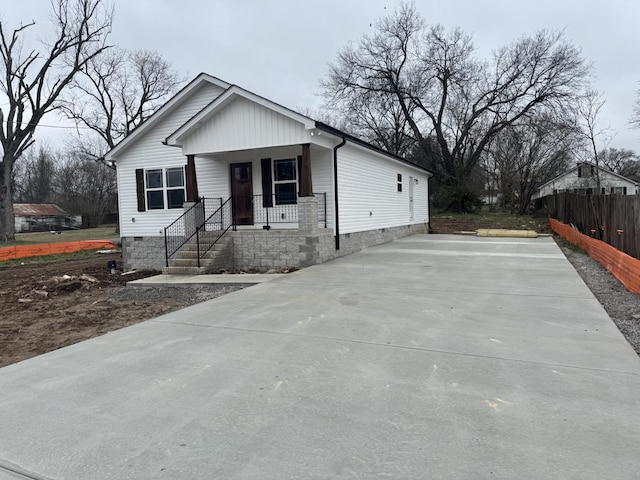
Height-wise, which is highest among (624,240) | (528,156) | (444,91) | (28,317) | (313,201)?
(444,91)

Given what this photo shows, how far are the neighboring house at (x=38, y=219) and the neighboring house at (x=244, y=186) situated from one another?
4445cm

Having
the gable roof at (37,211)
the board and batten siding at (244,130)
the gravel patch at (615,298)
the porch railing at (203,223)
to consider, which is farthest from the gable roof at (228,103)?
the gable roof at (37,211)

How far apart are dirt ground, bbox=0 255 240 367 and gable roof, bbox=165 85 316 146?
4194mm

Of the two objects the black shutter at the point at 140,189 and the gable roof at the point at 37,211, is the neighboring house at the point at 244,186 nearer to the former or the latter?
the black shutter at the point at 140,189

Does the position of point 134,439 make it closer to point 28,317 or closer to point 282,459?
point 282,459

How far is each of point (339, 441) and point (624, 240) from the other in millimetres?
9225

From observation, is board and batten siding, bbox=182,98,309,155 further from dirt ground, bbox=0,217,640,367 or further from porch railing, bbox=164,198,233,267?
dirt ground, bbox=0,217,640,367

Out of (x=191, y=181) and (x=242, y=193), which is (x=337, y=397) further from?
(x=242, y=193)

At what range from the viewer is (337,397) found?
10.3 ft

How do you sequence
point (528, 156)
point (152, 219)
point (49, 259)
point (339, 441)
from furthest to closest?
1. point (528, 156)
2. point (49, 259)
3. point (152, 219)
4. point (339, 441)

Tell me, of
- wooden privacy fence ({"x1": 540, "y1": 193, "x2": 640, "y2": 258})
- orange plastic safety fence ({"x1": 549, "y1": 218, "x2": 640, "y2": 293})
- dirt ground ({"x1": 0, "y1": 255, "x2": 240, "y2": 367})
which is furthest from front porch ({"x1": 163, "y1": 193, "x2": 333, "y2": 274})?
wooden privacy fence ({"x1": 540, "y1": 193, "x2": 640, "y2": 258})

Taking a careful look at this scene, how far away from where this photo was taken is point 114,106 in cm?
3550

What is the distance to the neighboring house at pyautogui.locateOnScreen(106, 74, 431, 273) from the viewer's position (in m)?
10.5

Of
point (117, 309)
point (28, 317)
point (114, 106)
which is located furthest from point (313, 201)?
point (114, 106)
